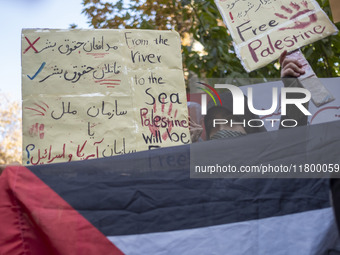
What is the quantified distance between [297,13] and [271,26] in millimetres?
166

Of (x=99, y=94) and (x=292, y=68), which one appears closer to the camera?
(x=292, y=68)

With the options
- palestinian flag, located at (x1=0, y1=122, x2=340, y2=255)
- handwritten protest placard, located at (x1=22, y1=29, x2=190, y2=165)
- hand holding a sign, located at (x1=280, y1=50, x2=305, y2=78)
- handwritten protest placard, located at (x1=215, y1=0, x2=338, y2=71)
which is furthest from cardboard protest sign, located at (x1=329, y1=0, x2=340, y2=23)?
palestinian flag, located at (x1=0, y1=122, x2=340, y2=255)

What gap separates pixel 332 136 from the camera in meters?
1.76

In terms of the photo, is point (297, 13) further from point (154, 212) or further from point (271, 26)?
point (154, 212)

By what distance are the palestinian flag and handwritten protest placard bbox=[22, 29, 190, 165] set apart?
0.79m

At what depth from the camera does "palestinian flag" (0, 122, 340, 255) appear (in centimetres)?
153

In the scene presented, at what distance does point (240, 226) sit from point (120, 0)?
16.0ft

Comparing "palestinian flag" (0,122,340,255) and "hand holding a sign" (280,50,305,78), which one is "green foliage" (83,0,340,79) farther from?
"palestinian flag" (0,122,340,255)

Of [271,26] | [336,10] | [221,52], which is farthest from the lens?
[221,52]

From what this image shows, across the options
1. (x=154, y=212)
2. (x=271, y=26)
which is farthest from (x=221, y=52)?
(x=154, y=212)

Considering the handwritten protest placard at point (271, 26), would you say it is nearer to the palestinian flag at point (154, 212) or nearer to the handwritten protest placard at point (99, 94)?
the handwritten protest placard at point (99, 94)

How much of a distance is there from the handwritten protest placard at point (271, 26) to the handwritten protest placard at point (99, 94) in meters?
0.39

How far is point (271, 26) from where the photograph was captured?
271 centimetres

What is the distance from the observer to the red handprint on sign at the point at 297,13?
263cm
